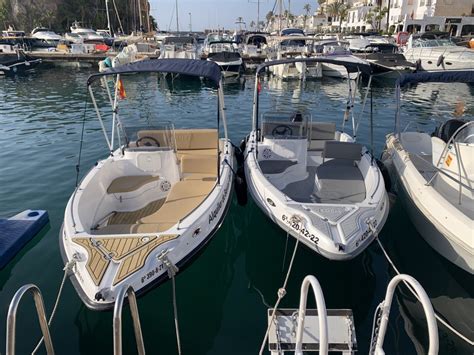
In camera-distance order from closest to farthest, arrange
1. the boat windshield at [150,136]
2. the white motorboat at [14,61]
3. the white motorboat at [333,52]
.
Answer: the boat windshield at [150,136] → the white motorboat at [333,52] → the white motorboat at [14,61]

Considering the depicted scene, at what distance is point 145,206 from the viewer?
7.05 m

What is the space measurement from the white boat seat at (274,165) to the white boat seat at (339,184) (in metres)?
0.76

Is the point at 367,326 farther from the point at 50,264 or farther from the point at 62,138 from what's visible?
the point at 62,138

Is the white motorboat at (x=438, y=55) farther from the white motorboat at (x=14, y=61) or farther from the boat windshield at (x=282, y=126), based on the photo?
the white motorboat at (x=14, y=61)

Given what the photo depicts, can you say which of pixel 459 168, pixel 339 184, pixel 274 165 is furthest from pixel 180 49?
pixel 459 168

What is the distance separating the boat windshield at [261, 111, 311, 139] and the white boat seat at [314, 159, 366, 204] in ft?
3.85

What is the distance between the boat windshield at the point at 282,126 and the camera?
27.3 feet

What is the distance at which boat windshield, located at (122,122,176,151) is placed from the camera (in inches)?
309

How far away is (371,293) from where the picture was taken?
568cm

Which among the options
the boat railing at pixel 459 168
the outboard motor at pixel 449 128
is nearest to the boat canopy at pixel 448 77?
the boat railing at pixel 459 168

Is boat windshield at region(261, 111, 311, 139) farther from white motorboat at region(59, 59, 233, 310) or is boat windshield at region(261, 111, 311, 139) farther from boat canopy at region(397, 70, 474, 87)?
boat canopy at region(397, 70, 474, 87)

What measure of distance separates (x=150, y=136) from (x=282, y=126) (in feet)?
10.1

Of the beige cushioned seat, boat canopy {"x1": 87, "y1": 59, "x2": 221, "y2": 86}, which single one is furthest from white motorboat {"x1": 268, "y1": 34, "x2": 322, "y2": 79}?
the beige cushioned seat

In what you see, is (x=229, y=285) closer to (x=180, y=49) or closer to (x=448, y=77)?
(x=448, y=77)
